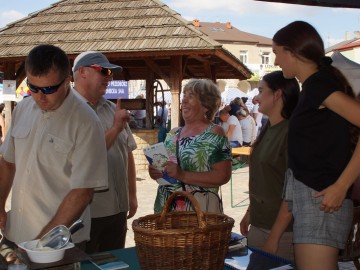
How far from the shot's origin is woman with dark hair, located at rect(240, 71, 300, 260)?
275 centimetres

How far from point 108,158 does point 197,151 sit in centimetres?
60

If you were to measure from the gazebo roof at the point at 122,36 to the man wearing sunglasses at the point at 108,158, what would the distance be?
20.4ft

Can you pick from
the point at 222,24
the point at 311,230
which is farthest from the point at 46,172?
the point at 222,24

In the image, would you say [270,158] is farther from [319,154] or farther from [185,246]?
[185,246]

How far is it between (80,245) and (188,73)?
1165 centimetres

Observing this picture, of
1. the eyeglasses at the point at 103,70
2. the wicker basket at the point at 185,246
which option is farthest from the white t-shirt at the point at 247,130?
the wicker basket at the point at 185,246

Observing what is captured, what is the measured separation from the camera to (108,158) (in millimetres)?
3223

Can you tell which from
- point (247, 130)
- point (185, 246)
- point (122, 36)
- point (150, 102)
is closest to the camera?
point (185, 246)

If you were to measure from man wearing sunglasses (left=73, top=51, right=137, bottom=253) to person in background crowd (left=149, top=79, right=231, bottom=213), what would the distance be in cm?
24

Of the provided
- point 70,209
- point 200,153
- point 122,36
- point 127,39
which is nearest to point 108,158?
point 200,153

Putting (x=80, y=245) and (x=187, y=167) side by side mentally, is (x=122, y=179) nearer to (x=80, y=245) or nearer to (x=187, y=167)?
(x=187, y=167)

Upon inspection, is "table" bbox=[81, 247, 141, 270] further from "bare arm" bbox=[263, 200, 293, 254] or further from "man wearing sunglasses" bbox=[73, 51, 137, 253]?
"man wearing sunglasses" bbox=[73, 51, 137, 253]

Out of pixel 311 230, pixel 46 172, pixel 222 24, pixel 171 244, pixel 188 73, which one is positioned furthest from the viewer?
pixel 222 24

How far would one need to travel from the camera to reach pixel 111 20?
37.5ft
